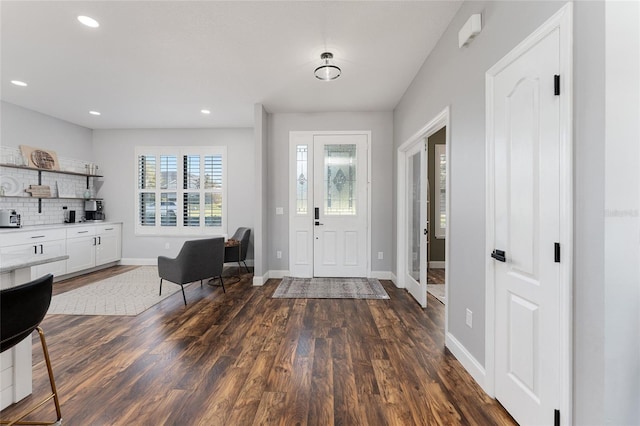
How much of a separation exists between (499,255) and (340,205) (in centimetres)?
308

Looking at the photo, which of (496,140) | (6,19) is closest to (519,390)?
(496,140)

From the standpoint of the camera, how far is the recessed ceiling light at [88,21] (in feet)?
7.61

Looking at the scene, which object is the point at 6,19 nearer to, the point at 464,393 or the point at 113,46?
the point at 113,46

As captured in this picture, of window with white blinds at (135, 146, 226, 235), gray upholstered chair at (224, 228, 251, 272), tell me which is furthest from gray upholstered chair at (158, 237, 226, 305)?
window with white blinds at (135, 146, 226, 235)

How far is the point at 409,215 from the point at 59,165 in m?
6.17

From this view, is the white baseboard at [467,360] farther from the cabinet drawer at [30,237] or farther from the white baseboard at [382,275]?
the cabinet drawer at [30,237]

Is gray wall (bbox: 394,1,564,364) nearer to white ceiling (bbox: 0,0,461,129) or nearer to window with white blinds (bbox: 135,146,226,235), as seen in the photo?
white ceiling (bbox: 0,0,461,129)

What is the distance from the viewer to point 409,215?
392 cm


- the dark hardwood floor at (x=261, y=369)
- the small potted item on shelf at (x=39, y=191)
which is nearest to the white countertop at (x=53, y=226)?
the small potted item on shelf at (x=39, y=191)

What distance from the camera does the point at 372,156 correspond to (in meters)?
4.61

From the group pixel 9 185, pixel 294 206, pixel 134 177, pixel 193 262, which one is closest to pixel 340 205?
pixel 294 206

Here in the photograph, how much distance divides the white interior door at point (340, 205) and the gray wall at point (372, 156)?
0.17 m

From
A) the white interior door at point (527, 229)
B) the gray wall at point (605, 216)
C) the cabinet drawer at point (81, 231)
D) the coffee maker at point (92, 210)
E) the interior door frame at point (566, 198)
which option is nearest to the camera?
the gray wall at point (605, 216)

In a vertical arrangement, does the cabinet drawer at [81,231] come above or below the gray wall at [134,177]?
below
